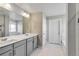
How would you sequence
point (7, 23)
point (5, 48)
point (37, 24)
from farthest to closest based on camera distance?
point (37, 24), point (7, 23), point (5, 48)

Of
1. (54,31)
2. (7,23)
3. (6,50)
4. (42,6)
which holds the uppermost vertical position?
(42,6)

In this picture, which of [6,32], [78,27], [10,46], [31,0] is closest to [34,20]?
[6,32]

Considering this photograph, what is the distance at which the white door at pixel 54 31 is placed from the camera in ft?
22.7

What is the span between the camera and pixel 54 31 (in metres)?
7.10

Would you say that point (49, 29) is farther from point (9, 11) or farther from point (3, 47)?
point (3, 47)

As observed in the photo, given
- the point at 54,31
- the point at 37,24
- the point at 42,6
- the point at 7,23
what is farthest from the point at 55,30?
the point at 7,23

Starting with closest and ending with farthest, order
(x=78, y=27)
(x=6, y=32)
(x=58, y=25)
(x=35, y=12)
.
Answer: (x=78, y=27) → (x=6, y=32) → (x=35, y=12) → (x=58, y=25)

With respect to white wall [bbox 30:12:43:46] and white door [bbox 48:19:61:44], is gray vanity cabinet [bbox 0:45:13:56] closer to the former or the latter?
white wall [bbox 30:12:43:46]

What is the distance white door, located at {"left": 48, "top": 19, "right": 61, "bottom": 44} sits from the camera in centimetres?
691

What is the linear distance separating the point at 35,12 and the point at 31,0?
13.4 ft

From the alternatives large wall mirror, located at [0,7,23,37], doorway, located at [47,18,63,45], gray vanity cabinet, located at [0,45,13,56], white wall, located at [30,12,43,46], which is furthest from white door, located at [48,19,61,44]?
gray vanity cabinet, located at [0,45,13,56]

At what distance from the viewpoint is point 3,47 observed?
6.40 ft

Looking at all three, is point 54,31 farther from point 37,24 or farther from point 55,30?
point 37,24

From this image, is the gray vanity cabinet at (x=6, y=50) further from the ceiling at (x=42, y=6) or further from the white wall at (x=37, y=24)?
the white wall at (x=37, y=24)
